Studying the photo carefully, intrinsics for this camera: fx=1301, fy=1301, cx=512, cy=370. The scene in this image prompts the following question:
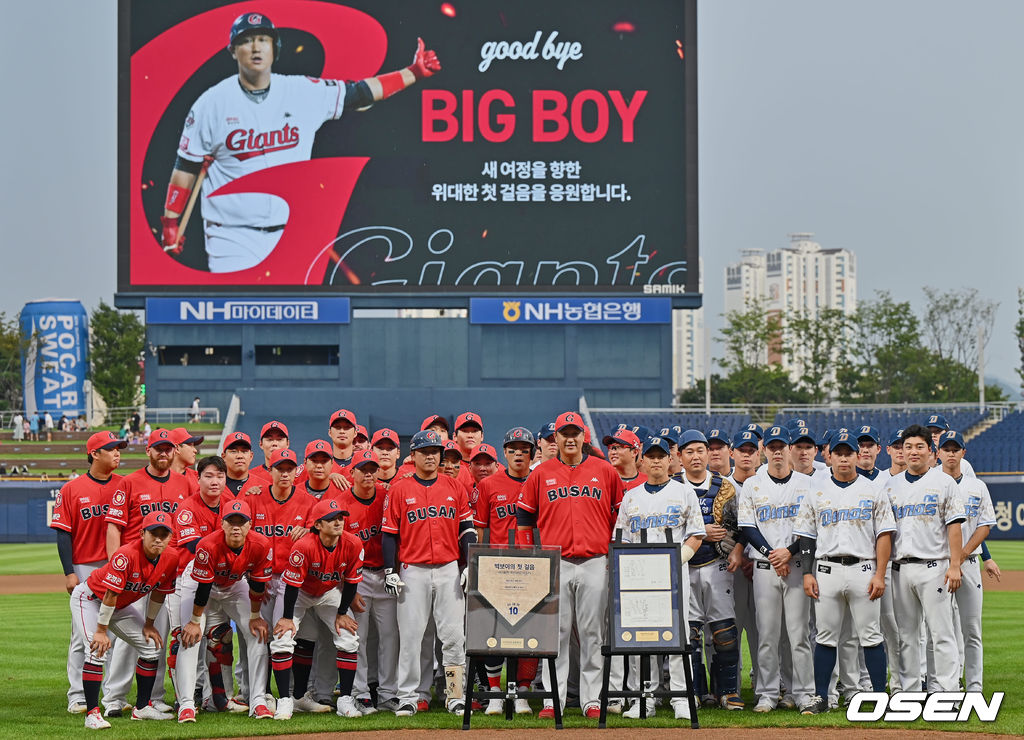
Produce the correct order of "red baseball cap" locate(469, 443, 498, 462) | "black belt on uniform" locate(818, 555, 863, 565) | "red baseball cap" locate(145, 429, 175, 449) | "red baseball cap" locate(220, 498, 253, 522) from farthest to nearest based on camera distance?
"red baseball cap" locate(469, 443, 498, 462), "red baseball cap" locate(145, 429, 175, 449), "black belt on uniform" locate(818, 555, 863, 565), "red baseball cap" locate(220, 498, 253, 522)

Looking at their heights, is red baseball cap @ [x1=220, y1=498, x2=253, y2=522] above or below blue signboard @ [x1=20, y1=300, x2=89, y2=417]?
below

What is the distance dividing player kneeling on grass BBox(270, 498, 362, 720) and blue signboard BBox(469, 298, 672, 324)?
24.6 m

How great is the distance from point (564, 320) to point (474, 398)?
314 cm

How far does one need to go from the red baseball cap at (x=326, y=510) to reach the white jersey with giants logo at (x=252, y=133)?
24078 millimetres

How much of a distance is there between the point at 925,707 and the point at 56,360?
132ft

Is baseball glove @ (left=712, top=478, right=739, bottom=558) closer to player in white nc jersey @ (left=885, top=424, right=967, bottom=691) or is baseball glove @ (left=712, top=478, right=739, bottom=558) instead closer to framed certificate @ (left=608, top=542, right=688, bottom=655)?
framed certificate @ (left=608, top=542, right=688, bottom=655)

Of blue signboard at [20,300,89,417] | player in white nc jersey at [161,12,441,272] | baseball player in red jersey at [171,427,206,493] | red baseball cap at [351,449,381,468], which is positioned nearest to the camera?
red baseball cap at [351,449,381,468]

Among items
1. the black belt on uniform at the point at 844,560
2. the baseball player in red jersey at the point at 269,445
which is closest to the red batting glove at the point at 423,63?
the baseball player in red jersey at the point at 269,445

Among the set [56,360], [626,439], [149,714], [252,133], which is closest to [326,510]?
[149,714]

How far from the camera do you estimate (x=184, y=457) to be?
10.0 m

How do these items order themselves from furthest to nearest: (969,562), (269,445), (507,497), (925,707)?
1. (269,445)
2. (507,497)
3. (969,562)
4. (925,707)

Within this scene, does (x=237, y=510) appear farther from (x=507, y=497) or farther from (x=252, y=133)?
(x=252, y=133)

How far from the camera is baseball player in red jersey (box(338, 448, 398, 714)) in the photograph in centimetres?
954

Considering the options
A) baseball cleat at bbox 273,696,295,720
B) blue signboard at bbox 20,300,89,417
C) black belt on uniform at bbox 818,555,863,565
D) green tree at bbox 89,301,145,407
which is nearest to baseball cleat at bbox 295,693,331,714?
baseball cleat at bbox 273,696,295,720
